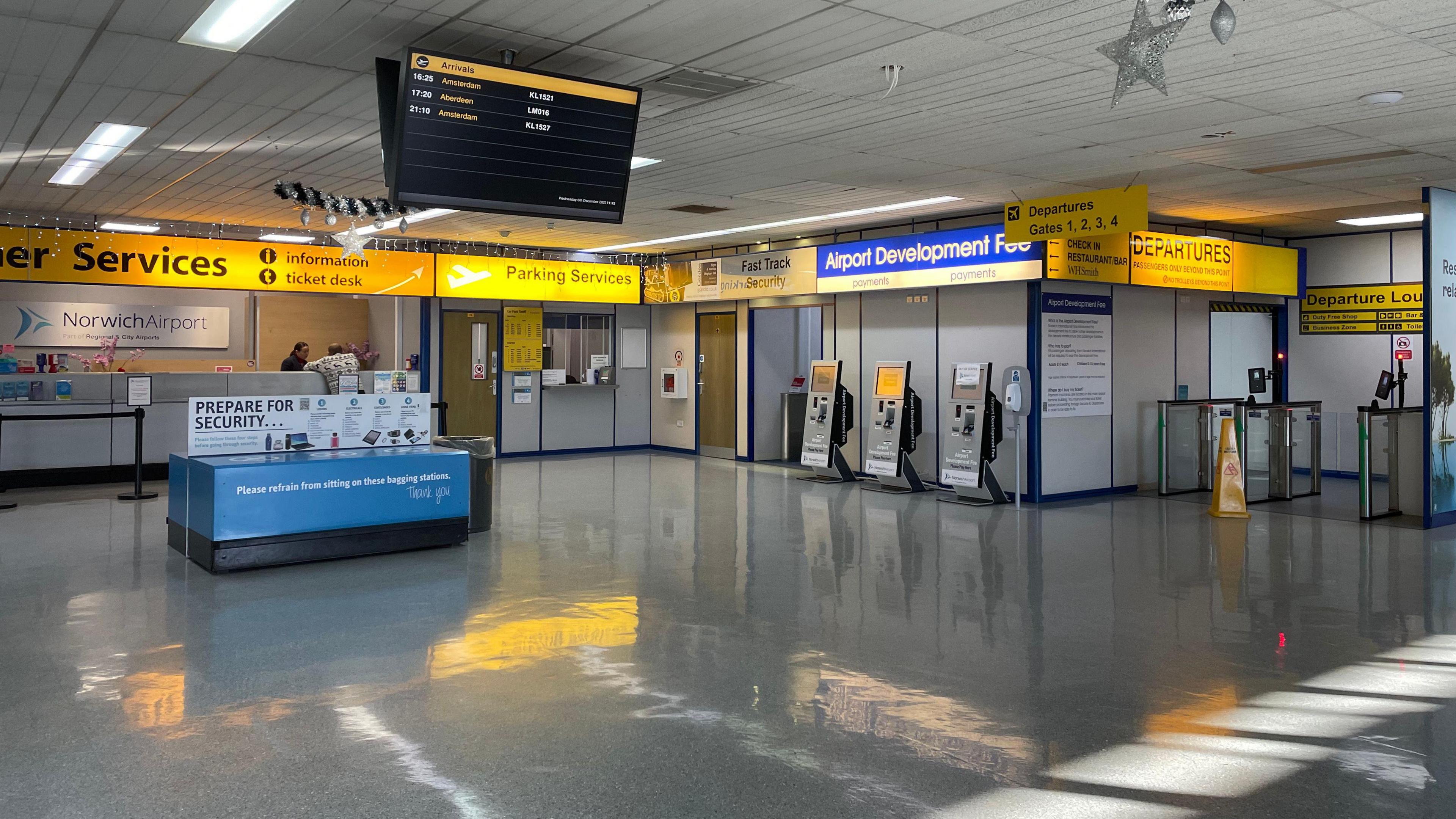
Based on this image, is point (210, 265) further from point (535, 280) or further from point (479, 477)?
point (479, 477)

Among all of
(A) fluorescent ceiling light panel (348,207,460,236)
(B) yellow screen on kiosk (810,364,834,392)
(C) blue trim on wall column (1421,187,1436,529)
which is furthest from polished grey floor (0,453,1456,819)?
(A) fluorescent ceiling light panel (348,207,460,236)

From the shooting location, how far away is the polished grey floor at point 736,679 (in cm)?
321

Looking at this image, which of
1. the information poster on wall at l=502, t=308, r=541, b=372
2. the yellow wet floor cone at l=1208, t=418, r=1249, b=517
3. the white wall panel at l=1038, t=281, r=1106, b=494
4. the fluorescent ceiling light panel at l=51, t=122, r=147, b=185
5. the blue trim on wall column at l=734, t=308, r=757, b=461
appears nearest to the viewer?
the fluorescent ceiling light panel at l=51, t=122, r=147, b=185

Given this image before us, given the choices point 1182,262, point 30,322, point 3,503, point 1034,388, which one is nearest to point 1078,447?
point 1034,388

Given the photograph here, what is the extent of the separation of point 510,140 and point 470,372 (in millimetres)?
8850

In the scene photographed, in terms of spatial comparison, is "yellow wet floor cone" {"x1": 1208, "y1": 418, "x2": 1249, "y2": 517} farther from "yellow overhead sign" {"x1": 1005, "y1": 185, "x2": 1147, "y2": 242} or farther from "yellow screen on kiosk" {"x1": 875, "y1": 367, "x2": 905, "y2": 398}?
"yellow screen on kiosk" {"x1": 875, "y1": 367, "x2": 905, "y2": 398}

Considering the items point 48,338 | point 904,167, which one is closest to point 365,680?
point 904,167

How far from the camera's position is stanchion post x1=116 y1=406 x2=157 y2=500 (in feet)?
31.2

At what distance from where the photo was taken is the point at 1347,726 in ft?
12.5

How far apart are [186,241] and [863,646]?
29.9 ft

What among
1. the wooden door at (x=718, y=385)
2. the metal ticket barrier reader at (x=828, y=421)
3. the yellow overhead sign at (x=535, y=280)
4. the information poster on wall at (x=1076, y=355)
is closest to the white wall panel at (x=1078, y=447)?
the information poster on wall at (x=1076, y=355)

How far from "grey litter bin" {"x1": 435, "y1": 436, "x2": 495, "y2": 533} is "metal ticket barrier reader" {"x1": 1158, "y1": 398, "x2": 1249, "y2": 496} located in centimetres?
650

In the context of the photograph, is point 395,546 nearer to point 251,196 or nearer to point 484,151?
point 484,151

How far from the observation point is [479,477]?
785 cm
